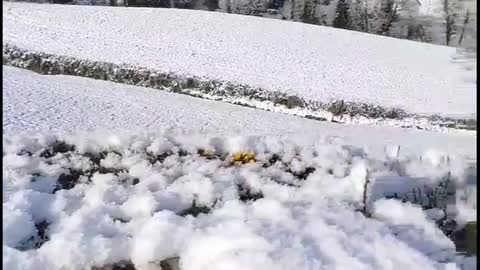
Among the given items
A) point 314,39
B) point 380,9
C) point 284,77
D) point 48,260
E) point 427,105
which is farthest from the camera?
point 380,9

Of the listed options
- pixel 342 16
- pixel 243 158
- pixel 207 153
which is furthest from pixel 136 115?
pixel 342 16

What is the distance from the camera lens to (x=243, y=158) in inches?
145

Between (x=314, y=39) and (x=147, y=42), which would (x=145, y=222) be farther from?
(x=314, y=39)

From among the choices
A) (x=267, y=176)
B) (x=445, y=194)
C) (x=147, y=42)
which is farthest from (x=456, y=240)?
(x=147, y=42)

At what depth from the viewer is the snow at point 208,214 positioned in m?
2.38

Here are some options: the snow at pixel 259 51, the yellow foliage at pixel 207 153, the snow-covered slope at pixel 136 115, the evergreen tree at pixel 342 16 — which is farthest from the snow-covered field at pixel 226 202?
the evergreen tree at pixel 342 16

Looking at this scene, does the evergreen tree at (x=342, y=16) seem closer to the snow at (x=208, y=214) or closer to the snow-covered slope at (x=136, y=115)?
the snow-covered slope at (x=136, y=115)

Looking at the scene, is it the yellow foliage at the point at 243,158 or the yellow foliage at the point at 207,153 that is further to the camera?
the yellow foliage at the point at 207,153

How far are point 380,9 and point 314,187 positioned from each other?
24.8 metres

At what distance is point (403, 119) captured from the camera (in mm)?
10617

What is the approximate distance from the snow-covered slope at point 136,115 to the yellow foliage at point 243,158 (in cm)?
212

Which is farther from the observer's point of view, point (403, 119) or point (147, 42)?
point (147, 42)

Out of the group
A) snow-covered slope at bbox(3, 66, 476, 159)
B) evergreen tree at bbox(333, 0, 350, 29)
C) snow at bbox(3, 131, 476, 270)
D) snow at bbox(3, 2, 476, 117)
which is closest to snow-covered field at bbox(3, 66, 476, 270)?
snow at bbox(3, 131, 476, 270)

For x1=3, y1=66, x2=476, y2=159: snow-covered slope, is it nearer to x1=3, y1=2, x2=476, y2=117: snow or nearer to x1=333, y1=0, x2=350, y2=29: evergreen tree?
x1=3, y1=2, x2=476, y2=117: snow
